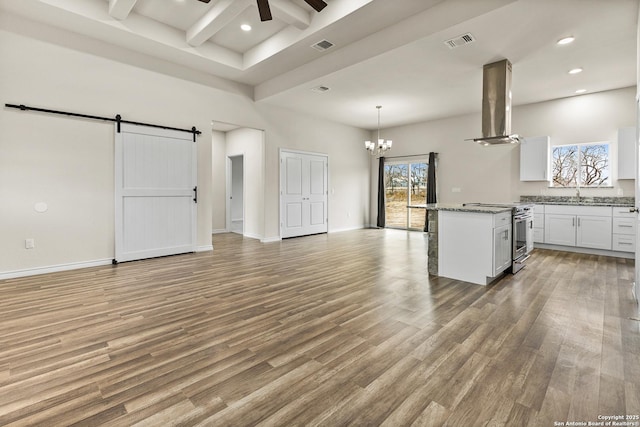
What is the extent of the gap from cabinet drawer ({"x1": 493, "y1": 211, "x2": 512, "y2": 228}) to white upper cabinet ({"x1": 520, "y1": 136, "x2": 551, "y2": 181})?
300 cm

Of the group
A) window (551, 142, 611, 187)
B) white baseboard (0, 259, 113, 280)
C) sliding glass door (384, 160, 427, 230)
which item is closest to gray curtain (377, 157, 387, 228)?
sliding glass door (384, 160, 427, 230)

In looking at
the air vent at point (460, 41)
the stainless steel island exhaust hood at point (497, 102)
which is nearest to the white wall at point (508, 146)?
the stainless steel island exhaust hood at point (497, 102)

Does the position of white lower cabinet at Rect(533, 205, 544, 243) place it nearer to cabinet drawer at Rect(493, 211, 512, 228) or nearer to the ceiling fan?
cabinet drawer at Rect(493, 211, 512, 228)

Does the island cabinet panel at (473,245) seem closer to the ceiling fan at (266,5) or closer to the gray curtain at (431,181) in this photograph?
the ceiling fan at (266,5)

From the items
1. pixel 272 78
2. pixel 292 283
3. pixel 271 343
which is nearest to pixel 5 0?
pixel 272 78

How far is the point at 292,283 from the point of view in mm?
3811

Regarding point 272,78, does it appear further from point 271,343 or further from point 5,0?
point 271,343

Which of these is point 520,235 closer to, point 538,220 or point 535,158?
point 538,220

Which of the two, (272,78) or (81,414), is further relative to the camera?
(272,78)

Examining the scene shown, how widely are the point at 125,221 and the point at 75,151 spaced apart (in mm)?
1211

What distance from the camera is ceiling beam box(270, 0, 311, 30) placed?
3.89 meters

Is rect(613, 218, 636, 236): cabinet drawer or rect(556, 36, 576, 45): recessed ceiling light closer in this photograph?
rect(556, 36, 576, 45): recessed ceiling light

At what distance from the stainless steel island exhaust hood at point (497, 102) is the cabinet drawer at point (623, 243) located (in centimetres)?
265

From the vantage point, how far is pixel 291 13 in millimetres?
4020
